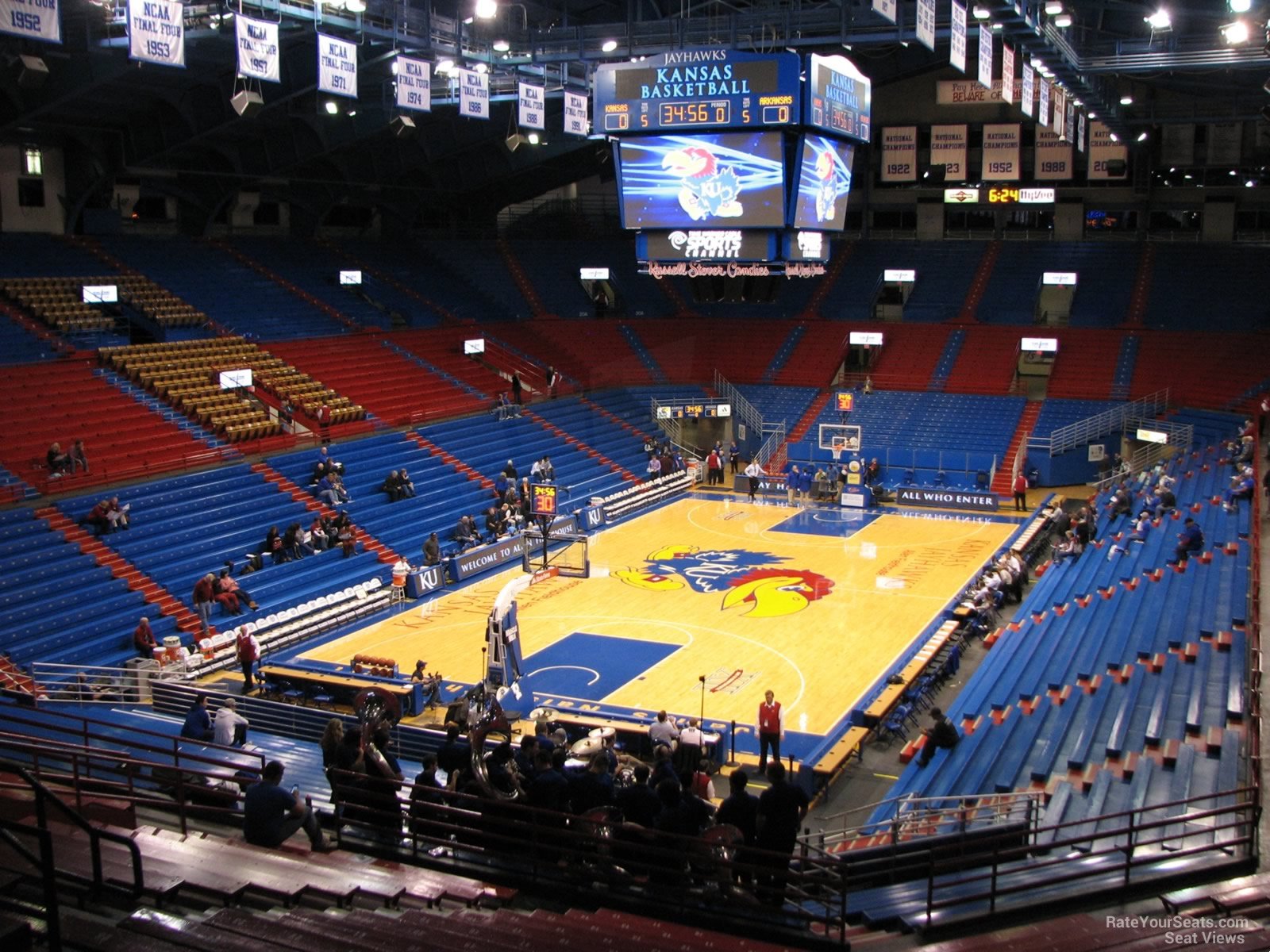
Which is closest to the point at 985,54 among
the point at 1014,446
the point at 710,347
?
the point at 1014,446

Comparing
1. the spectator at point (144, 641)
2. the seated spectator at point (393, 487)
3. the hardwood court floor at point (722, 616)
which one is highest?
the seated spectator at point (393, 487)

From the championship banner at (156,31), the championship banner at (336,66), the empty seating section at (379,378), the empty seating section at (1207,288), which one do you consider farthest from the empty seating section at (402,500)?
the empty seating section at (1207,288)

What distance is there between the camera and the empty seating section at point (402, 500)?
2947 cm

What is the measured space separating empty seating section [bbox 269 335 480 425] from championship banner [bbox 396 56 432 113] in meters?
11.9

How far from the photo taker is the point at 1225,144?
4553 centimetres

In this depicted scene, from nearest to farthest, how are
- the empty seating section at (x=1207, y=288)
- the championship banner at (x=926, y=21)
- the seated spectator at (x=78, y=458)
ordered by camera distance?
the championship banner at (x=926, y=21), the seated spectator at (x=78, y=458), the empty seating section at (x=1207, y=288)

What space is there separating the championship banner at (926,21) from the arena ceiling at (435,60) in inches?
57.3

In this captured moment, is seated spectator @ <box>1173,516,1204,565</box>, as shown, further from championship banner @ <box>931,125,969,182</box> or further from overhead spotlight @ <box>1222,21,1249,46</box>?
championship banner @ <box>931,125,969,182</box>

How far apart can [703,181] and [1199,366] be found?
2867cm

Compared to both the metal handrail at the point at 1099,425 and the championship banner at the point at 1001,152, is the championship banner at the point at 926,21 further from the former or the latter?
the championship banner at the point at 1001,152

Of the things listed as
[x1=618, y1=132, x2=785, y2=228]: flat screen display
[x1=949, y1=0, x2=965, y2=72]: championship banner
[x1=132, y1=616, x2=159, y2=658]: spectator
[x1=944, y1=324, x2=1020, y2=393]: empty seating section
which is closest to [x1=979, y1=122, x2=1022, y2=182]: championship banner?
[x1=944, y1=324, x2=1020, y2=393]: empty seating section

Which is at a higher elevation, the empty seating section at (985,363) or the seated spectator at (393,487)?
the empty seating section at (985,363)

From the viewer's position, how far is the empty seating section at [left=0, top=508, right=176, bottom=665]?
20.8m

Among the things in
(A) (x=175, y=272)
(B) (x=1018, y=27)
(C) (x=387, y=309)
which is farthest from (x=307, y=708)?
(C) (x=387, y=309)
